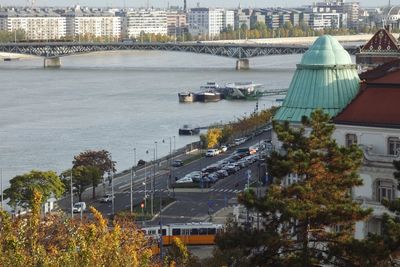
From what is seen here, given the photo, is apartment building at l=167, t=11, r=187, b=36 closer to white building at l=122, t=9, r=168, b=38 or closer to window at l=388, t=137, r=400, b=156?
white building at l=122, t=9, r=168, b=38

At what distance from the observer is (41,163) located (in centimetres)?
1822

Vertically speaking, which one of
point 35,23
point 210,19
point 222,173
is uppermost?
point 210,19

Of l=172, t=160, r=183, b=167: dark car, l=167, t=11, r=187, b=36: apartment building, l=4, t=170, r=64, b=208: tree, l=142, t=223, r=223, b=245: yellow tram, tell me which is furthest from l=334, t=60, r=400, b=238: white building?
l=167, t=11, r=187, b=36: apartment building

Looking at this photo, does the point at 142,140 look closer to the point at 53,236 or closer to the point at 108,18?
the point at 53,236

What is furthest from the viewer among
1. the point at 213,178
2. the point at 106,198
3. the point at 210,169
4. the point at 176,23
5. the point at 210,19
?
the point at 176,23

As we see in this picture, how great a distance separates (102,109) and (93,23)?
5870cm

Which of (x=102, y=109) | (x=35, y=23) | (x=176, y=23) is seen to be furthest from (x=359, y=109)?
(x=176, y=23)

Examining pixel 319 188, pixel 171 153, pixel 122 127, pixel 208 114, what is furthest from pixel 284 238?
pixel 208 114

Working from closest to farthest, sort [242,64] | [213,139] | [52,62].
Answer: [213,139], [242,64], [52,62]

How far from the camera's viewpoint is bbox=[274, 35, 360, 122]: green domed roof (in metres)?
8.75

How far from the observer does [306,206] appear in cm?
571

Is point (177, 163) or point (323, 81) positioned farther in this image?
point (177, 163)

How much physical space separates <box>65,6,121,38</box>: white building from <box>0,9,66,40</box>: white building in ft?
2.50

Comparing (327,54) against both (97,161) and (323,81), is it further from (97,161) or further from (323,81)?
(97,161)
